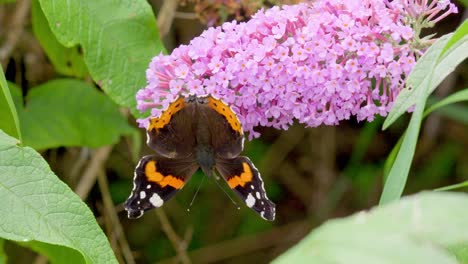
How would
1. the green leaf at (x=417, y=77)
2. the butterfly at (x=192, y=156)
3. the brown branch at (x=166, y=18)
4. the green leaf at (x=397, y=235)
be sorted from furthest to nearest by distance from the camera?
the brown branch at (x=166, y=18)
the butterfly at (x=192, y=156)
the green leaf at (x=417, y=77)
the green leaf at (x=397, y=235)

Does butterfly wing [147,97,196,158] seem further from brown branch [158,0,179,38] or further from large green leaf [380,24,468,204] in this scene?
brown branch [158,0,179,38]

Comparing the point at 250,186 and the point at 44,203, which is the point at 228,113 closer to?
the point at 250,186

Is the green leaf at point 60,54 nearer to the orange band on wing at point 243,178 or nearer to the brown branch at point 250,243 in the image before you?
the orange band on wing at point 243,178

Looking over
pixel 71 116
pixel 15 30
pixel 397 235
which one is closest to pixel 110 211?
pixel 71 116

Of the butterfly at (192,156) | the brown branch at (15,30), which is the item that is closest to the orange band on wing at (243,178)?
the butterfly at (192,156)

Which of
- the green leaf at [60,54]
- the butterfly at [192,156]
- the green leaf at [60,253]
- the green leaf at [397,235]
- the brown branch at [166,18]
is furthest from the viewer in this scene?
the brown branch at [166,18]

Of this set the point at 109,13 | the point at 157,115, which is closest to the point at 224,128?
the point at 157,115

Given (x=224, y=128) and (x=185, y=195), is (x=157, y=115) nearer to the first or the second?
(x=224, y=128)
